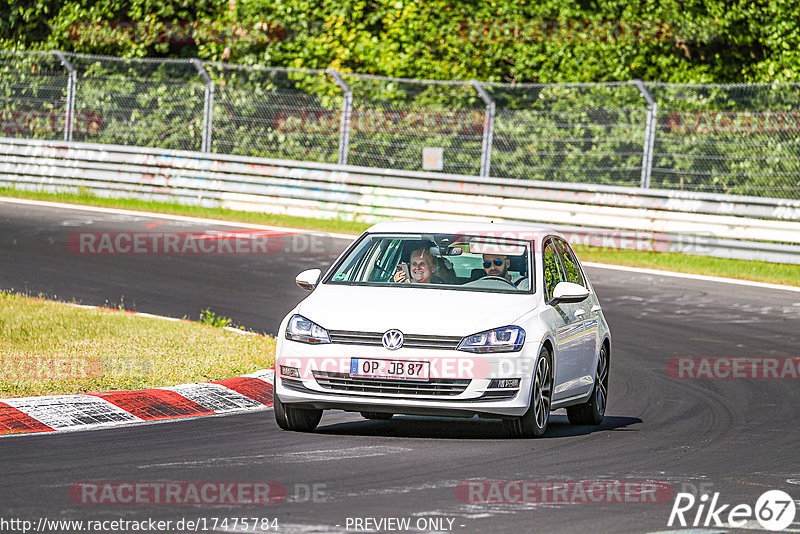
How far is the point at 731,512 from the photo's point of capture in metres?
7.24

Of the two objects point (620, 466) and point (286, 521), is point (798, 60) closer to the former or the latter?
point (620, 466)

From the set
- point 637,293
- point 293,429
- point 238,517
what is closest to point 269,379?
point 293,429

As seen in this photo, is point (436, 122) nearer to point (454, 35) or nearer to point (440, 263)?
point (454, 35)

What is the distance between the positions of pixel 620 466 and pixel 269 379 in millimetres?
3830

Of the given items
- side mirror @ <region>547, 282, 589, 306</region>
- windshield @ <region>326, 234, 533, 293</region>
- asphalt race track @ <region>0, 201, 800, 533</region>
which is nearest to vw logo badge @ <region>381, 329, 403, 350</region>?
asphalt race track @ <region>0, 201, 800, 533</region>

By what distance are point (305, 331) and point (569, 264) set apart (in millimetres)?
2768

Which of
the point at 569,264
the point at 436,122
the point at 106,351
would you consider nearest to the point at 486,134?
the point at 436,122

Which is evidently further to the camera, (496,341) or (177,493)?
(496,341)

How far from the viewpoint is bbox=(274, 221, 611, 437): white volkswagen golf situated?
9.17 metres

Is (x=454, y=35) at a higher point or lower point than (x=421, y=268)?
higher

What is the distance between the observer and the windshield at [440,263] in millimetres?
10219

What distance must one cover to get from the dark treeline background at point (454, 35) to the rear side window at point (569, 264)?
56.5 ft

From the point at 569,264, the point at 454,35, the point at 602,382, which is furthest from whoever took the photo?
the point at 454,35

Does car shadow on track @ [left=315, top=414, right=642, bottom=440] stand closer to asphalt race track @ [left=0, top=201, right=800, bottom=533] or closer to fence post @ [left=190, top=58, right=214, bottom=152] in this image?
asphalt race track @ [left=0, top=201, right=800, bottom=533]
